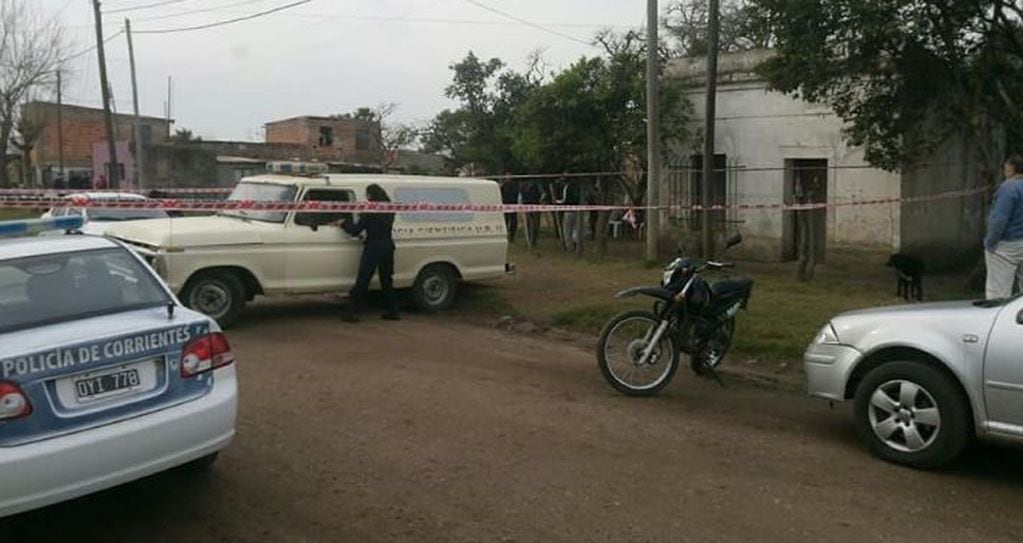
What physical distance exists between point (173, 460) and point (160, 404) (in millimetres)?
280

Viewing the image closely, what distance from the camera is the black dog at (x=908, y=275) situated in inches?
475

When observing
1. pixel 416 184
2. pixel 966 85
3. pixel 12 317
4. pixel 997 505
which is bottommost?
pixel 997 505

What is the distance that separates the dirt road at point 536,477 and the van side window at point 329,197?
3565mm

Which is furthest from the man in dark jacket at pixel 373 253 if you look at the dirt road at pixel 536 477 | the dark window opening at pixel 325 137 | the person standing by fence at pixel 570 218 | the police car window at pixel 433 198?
the dark window opening at pixel 325 137

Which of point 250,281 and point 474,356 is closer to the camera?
point 474,356

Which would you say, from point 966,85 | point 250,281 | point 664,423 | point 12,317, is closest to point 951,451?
point 664,423

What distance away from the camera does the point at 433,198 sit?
39.7 ft

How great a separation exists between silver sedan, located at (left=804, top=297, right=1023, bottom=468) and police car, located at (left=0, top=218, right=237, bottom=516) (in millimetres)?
3745


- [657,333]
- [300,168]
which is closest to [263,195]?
[300,168]

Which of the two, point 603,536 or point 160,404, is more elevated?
point 160,404

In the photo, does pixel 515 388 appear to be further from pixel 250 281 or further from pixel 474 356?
pixel 250 281

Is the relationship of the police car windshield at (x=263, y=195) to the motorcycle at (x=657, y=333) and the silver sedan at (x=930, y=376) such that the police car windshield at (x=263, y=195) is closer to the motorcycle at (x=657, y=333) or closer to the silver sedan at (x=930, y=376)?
the motorcycle at (x=657, y=333)

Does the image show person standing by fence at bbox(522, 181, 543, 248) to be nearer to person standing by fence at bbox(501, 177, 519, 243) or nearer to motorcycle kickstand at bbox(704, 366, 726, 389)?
person standing by fence at bbox(501, 177, 519, 243)

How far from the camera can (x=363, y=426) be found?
6367mm
